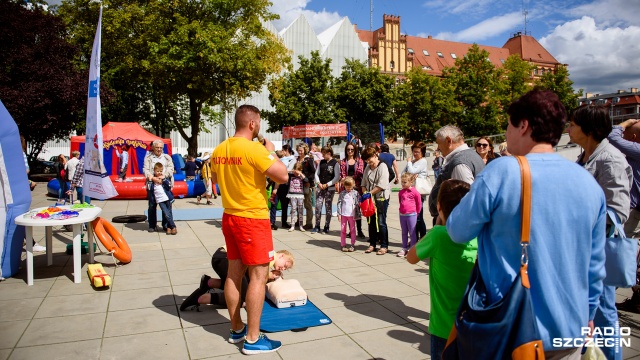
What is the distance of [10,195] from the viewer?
19.4 ft

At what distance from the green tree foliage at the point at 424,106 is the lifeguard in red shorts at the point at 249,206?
41883 mm

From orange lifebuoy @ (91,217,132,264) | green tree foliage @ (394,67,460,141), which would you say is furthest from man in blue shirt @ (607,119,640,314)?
green tree foliage @ (394,67,460,141)

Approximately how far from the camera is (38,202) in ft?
50.6

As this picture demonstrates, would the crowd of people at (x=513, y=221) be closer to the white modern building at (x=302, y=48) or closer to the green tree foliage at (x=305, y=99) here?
the green tree foliage at (x=305, y=99)

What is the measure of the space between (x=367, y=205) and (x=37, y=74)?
78.7 feet

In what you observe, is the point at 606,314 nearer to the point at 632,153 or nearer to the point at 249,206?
the point at 632,153

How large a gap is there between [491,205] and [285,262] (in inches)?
135

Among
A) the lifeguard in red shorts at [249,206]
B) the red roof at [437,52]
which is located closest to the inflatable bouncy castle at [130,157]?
the lifeguard in red shorts at [249,206]

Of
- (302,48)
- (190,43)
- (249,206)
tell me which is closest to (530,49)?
(302,48)

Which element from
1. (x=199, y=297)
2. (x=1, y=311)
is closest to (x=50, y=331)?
(x=1, y=311)

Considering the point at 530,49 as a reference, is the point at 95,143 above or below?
below

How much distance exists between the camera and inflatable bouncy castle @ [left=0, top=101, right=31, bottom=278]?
5.84 meters

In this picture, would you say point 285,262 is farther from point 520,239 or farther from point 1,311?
point 520,239

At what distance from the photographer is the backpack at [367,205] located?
24.1 feet
